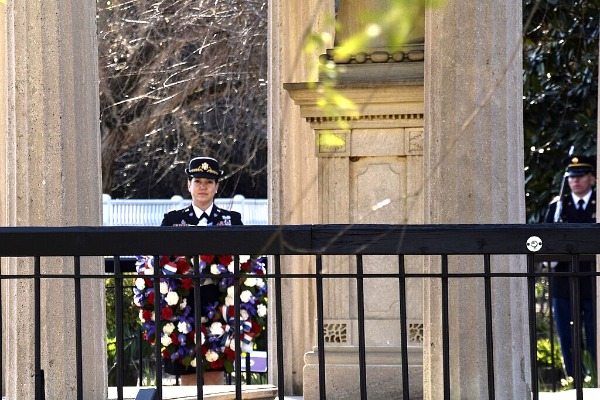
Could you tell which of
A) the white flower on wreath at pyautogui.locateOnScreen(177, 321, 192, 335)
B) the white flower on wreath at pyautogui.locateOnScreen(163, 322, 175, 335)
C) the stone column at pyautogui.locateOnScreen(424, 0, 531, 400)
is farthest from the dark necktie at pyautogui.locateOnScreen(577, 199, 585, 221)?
the stone column at pyautogui.locateOnScreen(424, 0, 531, 400)

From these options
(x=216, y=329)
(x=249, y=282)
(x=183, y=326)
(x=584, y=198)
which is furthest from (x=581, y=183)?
(x=183, y=326)

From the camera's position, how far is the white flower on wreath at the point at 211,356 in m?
11.3

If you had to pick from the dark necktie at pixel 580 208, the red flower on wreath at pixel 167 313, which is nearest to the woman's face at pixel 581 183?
the dark necktie at pixel 580 208

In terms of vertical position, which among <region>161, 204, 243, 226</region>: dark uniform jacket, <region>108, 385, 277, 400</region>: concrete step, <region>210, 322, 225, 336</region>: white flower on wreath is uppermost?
<region>161, 204, 243, 226</region>: dark uniform jacket

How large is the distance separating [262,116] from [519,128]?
19.1 metres

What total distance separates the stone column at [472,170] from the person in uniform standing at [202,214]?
4.15m

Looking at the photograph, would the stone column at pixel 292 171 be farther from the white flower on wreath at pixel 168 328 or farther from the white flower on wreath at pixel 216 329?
the white flower on wreath at pixel 168 328

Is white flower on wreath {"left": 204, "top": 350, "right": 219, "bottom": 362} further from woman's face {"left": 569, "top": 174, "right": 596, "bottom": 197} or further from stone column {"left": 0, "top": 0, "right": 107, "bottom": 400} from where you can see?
woman's face {"left": 569, "top": 174, "right": 596, "bottom": 197}

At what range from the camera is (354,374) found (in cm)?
925

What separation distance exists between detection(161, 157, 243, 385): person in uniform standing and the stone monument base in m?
2.28

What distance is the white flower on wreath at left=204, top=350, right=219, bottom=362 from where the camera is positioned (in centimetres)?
1127

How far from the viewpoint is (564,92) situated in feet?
63.6

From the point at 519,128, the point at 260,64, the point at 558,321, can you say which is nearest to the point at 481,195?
the point at 519,128

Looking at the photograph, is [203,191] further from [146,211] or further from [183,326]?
[146,211]
